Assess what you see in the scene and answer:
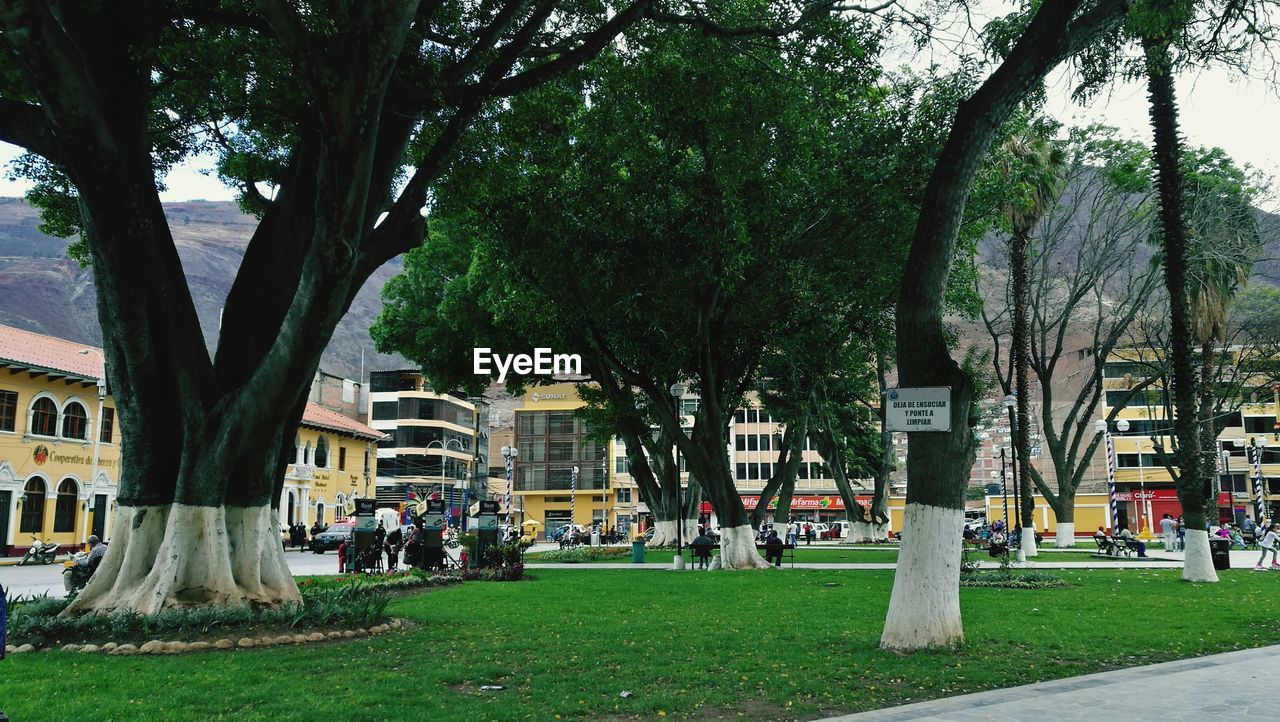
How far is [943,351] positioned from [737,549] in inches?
672

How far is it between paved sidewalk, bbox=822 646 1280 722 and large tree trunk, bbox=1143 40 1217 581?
12679mm

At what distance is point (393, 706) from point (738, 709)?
8.75 ft

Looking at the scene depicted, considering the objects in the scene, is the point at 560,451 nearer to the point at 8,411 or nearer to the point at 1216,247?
the point at 8,411

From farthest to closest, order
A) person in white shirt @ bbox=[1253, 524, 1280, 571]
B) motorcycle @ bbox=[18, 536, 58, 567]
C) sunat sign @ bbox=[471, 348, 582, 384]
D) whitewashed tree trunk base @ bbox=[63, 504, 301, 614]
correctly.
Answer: sunat sign @ bbox=[471, 348, 582, 384] < motorcycle @ bbox=[18, 536, 58, 567] < person in white shirt @ bbox=[1253, 524, 1280, 571] < whitewashed tree trunk base @ bbox=[63, 504, 301, 614]

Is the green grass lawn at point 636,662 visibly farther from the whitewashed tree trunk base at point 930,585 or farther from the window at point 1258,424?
the window at point 1258,424

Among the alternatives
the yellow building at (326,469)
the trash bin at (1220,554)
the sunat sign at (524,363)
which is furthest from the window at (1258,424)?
the yellow building at (326,469)

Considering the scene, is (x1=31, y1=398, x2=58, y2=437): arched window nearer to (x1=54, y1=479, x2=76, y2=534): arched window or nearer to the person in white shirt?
(x1=54, y1=479, x2=76, y2=534): arched window

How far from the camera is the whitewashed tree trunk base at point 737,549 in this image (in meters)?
25.6

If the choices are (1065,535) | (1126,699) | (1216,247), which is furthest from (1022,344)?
(1126,699)

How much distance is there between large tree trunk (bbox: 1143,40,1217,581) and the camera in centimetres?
1955

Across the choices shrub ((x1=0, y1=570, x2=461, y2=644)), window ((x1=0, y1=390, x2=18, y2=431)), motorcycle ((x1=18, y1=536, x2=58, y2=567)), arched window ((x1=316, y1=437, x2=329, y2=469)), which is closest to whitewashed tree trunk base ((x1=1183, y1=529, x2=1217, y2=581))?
shrub ((x1=0, y1=570, x2=461, y2=644))

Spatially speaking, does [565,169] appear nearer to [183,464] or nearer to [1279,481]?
[183,464]

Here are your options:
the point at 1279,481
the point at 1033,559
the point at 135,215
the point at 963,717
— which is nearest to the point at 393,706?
the point at 963,717

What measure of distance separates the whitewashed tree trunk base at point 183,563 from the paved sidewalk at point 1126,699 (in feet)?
28.4
